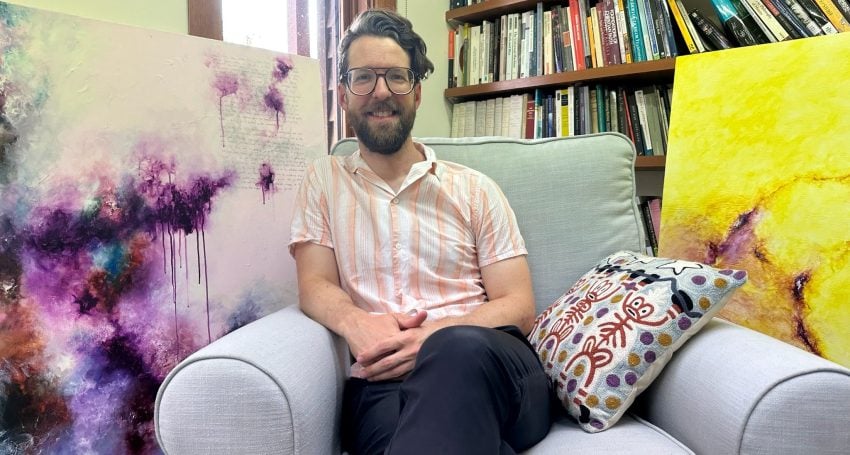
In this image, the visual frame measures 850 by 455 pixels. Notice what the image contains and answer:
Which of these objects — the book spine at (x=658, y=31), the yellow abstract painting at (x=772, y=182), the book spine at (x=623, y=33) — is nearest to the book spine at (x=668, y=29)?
the book spine at (x=658, y=31)

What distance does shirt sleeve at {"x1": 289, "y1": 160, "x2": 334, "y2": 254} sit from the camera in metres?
1.25

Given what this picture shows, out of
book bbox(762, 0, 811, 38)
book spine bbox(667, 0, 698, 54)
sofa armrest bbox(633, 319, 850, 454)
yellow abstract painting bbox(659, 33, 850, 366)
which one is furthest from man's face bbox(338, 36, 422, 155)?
book bbox(762, 0, 811, 38)

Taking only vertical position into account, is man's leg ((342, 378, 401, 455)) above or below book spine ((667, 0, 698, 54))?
below

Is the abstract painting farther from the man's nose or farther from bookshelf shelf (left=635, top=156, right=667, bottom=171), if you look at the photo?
bookshelf shelf (left=635, top=156, right=667, bottom=171)

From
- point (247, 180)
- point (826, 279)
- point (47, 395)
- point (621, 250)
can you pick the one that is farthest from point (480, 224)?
point (47, 395)

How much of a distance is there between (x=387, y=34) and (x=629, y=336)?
876 mm

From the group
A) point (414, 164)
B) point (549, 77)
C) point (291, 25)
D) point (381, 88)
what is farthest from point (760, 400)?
point (291, 25)

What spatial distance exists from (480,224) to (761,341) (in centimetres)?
61

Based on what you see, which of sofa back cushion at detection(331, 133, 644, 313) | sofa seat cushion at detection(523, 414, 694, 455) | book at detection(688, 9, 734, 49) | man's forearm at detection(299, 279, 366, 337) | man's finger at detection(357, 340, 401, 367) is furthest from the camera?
book at detection(688, 9, 734, 49)

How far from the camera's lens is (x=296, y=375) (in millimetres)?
837

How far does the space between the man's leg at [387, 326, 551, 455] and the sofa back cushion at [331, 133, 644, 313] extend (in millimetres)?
447

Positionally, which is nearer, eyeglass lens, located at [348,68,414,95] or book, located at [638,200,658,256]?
eyeglass lens, located at [348,68,414,95]

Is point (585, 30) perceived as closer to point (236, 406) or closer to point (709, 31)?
point (709, 31)

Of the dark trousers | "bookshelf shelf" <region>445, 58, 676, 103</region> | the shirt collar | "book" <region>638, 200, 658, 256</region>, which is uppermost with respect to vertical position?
"bookshelf shelf" <region>445, 58, 676, 103</region>
